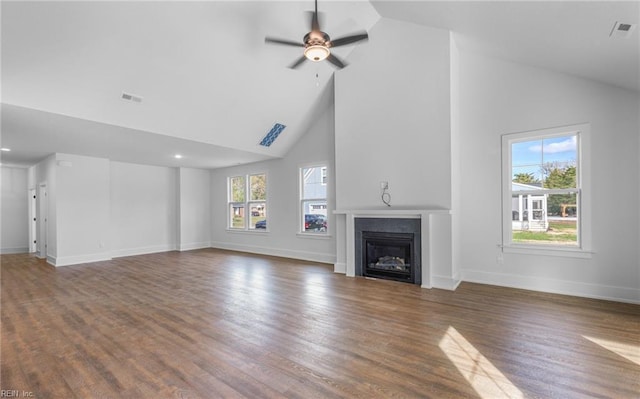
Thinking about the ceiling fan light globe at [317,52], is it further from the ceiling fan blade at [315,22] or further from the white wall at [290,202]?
the white wall at [290,202]

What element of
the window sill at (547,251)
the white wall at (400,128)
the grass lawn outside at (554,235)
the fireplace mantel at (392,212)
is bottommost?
the window sill at (547,251)

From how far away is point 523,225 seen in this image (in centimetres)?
454

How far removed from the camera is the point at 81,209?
22.3 ft

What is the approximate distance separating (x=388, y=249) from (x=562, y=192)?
2607 millimetres

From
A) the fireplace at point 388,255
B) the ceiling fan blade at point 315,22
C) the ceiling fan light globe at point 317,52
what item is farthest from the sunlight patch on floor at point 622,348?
the ceiling fan blade at point 315,22

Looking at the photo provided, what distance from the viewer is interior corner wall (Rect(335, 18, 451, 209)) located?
4.58 meters

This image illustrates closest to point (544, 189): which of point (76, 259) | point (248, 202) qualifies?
point (248, 202)

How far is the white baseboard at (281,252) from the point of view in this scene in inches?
264

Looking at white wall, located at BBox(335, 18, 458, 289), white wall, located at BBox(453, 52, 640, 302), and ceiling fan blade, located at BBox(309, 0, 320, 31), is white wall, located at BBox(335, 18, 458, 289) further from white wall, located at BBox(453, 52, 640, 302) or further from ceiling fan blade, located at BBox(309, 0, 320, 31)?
ceiling fan blade, located at BBox(309, 0, 320, 31)

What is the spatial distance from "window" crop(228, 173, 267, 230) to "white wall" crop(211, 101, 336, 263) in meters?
0.20

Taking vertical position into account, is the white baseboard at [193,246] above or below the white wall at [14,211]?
below

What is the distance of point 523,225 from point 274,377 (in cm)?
424

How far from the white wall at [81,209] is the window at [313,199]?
4725mm

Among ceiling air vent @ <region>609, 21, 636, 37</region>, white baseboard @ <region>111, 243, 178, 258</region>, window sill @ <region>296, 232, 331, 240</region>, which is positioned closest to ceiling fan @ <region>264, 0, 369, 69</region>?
ceiling air vent @ <region>609, 21, 636, 37</region>
